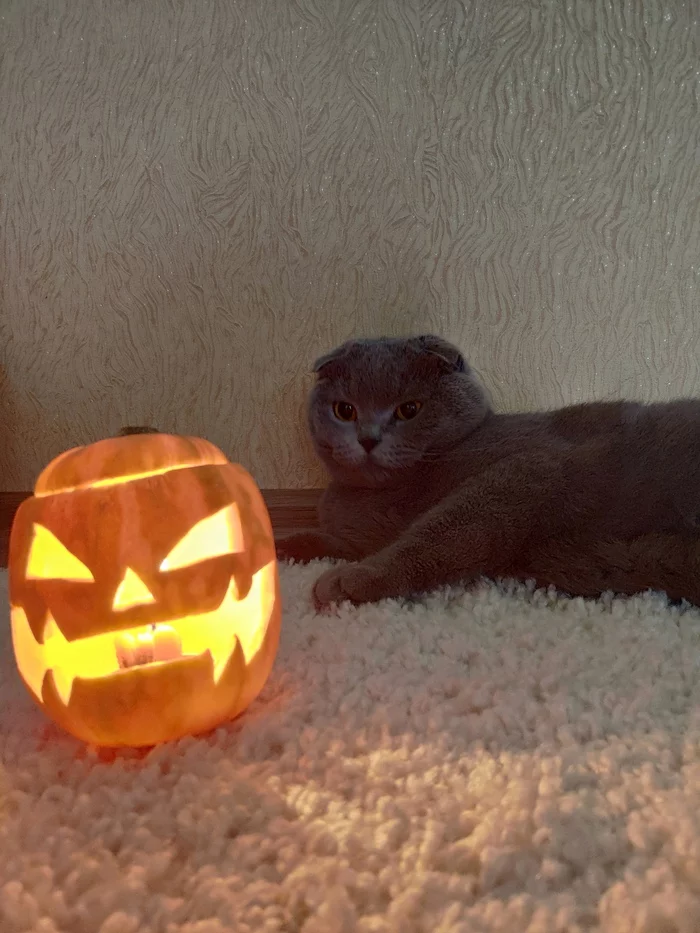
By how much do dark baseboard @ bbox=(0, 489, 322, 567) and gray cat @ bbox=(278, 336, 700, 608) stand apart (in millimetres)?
195

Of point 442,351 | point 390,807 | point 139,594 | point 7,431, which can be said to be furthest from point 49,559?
point 7,431

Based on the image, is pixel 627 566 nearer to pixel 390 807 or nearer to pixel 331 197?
pixel 390 807

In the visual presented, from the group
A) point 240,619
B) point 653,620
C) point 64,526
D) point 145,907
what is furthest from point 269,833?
point 653,620

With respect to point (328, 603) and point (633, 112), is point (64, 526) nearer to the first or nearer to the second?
point (328, 603)

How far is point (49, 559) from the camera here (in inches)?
22.8

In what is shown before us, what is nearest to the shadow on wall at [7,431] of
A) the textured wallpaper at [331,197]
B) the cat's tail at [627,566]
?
the textured wallpaper at [331,197]

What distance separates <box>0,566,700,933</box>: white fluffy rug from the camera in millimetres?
380

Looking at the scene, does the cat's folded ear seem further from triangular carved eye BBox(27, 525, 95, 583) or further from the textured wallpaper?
triangular carved eye BBox(27, 525, 95, 583)

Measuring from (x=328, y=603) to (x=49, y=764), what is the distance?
43 centimetres

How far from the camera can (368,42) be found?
120 centimetres

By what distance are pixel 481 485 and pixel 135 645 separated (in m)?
0.59

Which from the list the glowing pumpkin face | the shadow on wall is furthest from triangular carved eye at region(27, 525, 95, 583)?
the shadow on wall

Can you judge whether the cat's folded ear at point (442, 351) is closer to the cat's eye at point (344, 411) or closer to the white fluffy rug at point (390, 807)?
the cat's eye at point (344, 411)

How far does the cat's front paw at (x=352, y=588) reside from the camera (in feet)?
2.93
